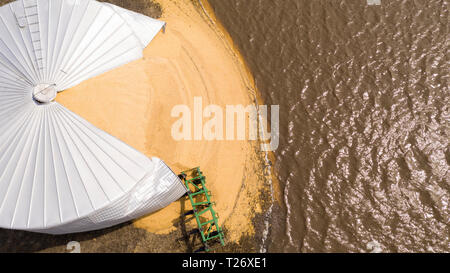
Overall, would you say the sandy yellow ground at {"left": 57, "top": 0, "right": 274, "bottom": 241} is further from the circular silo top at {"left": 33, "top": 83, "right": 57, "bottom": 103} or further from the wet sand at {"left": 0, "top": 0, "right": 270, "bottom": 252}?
the circular silo top at {"left": 33, "top": 83, "right": 57, "bottom": 103}

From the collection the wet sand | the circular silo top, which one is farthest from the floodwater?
the circular silo top

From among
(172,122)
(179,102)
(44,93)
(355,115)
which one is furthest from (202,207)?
(355,115)

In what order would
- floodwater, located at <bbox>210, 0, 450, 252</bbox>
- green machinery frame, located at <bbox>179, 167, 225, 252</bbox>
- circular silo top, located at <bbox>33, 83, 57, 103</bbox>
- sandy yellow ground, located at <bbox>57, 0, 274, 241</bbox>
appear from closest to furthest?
circular silo top, located at <bbox>33, 83, 57, 103</bbox> < sandy yellow ground, located at <bbox>57, 0, 274, 241</bbox> < green machinery frame, located at <bbox>179, 167, 225, 252</bbox> < floodwater, located at <bbox>210, 0, 450, 252</bbox>

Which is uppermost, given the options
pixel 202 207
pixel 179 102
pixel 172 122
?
pixel 179 102

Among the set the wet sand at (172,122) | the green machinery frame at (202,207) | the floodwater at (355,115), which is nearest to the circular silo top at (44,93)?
the wet sand at (172,122)

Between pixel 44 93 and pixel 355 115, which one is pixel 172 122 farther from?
pixel 355 115

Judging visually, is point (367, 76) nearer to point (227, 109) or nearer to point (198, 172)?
point (227, 109)
